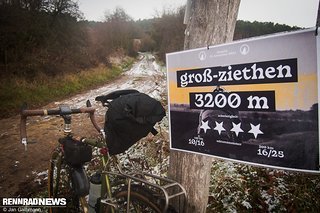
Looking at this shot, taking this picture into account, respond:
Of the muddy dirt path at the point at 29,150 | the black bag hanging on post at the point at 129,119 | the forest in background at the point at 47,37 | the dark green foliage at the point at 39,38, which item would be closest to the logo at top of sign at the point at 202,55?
the black bag hanging on post at the point at 129,119

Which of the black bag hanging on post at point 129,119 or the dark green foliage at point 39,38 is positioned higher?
the dark green foliage at point 39,38

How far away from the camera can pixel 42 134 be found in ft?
22.5

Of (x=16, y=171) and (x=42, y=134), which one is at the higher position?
(x=42, y=134)

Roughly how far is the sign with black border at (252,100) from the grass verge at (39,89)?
30.0ft

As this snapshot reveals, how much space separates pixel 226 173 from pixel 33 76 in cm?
1277

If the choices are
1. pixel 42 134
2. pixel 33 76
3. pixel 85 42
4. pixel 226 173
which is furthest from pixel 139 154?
pixel 85 42

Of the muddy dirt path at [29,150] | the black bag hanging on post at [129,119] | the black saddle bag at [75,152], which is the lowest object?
the muddy dirt path at [29,150]

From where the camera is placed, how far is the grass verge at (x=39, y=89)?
10.2 metres

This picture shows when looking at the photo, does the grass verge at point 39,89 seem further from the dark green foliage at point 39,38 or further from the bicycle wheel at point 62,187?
the bicycle wheel at point 62,187

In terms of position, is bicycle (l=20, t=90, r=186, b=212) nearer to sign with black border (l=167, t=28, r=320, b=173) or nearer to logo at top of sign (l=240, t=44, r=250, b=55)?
sign with black border (l=167, t=28, r=320, b=173)

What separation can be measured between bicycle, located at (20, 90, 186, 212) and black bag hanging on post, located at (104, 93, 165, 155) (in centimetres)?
18

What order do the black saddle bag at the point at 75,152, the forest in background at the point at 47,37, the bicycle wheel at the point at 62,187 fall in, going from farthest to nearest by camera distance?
1. the forest in background at the point at 47,37
2. the bicycle wheel at the point at 62,187
3. the black saddle bag at the point at 75,152

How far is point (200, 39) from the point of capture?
6.75 ft

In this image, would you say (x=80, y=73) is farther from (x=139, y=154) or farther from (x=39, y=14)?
(x=139, y=154)
